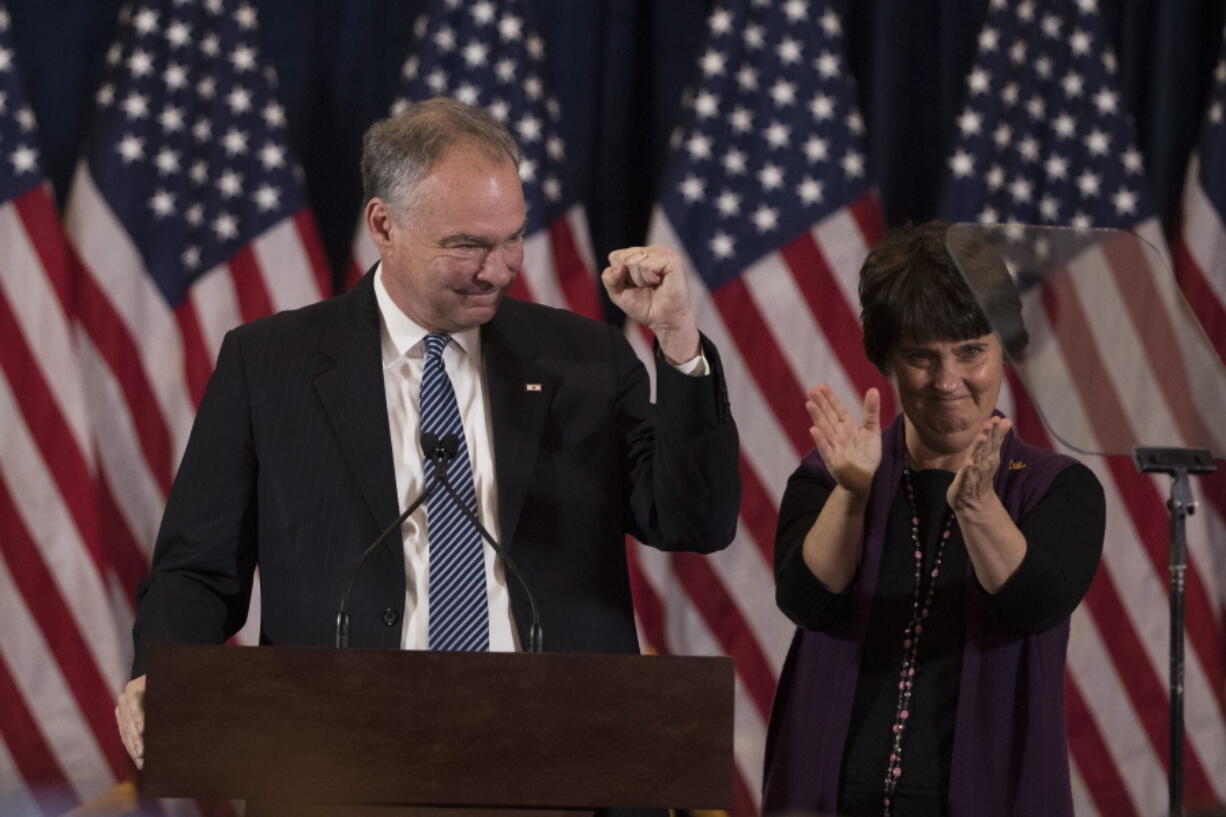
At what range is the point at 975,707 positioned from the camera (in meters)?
2.09

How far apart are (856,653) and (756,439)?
5.99 feet

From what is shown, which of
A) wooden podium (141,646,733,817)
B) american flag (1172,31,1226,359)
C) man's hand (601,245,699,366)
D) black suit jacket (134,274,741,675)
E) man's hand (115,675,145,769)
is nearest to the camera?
wooden podium (141,646,733,817)

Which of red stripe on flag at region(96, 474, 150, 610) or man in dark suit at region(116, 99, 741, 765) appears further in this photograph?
red stripe on flag at region(96, 474, 150, 610)

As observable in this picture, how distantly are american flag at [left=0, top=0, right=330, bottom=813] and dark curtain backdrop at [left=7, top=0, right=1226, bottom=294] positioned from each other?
0.13 meters

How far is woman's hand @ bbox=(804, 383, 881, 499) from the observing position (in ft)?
6.96

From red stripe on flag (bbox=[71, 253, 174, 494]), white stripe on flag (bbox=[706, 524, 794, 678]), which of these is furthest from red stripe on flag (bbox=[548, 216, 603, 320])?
red stripe on flag (bbox=[71, 253, 174, 494])

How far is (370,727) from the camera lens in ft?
5.06

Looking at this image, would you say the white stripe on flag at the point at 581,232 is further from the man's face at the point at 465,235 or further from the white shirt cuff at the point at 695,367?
the white shirt cuff at the point at 695,367

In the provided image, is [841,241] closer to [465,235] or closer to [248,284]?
[248,284]

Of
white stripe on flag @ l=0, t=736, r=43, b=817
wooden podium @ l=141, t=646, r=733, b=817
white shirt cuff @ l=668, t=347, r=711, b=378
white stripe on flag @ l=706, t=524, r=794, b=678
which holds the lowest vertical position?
white stripe on flag @ l=0, t=736, r=43, b=817

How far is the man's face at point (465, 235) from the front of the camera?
2.15 m

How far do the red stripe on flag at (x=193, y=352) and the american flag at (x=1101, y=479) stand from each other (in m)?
1.99

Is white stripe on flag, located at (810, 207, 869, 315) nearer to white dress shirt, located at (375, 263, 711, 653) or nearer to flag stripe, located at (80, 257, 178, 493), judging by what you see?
flag stripe, located at (80, 257, 178, 493)

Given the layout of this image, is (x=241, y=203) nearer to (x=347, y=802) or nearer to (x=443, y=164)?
(x=443, y=164)
